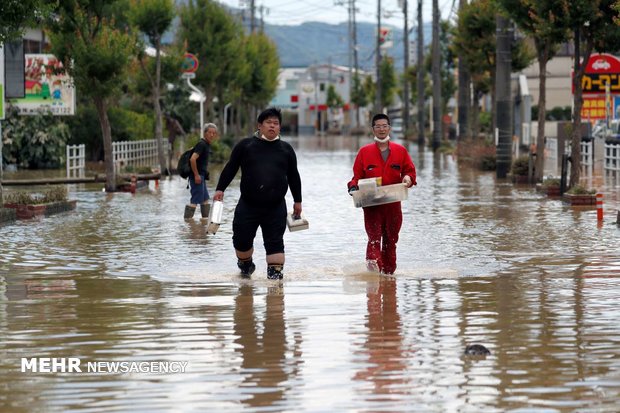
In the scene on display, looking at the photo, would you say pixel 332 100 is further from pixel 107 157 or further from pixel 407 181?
pixel 407 181

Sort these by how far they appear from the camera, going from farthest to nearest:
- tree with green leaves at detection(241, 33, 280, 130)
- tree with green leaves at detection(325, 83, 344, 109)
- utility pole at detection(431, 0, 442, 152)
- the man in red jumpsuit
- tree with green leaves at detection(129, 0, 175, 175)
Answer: tree with green leaves at detection(325, 83, 344, 109), tree with green leaves at detection(241, 33, 280, 130), utility pole at detection(431, 0, 442, 152), tree with green leaves at detection(129, 0, 175, 175), the man in red jumpsuit

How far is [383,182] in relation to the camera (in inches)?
575

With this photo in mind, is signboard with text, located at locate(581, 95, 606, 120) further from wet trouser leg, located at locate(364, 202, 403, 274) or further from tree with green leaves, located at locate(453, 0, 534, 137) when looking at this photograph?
wet trouser leg, located at locate(364, 202, 403, 274)

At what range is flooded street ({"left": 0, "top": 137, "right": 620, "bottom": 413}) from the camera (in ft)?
27.1

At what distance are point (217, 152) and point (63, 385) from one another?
4588 centimetres

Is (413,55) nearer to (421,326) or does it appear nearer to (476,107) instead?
(476,107)

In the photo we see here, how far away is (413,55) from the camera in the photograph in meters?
149

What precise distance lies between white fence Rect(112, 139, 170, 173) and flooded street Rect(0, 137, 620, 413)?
22974mm

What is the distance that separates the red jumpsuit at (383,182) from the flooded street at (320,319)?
40 cm

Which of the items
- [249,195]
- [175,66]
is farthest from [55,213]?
[175,66]

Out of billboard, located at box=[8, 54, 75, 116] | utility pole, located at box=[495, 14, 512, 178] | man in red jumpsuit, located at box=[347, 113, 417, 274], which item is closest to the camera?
man in red jumpsuit, located at box=[347, 113, 417, 274]

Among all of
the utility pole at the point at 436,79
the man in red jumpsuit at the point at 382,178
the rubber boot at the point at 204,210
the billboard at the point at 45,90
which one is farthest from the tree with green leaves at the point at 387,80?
the man in red jumpsuit at the point at 382,178

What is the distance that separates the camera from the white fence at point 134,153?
4496cm

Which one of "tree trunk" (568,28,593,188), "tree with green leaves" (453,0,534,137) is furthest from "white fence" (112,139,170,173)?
"tree trunk" (568,28,593,188)
